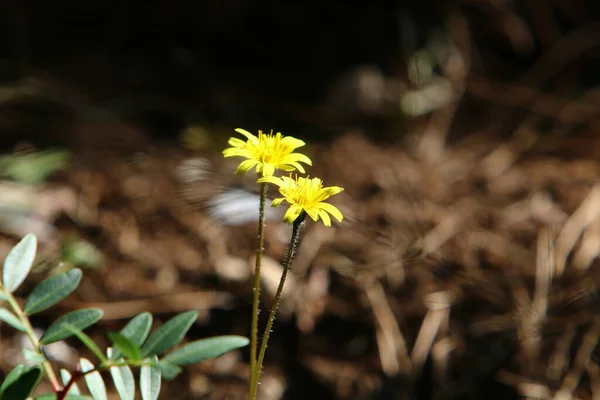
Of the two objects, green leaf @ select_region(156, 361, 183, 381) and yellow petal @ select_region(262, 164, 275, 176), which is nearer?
green leaf @ select_region(156, 361, 183, 381)

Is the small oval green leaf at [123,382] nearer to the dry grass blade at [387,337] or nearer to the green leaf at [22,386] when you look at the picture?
the green leaf at [22,386]

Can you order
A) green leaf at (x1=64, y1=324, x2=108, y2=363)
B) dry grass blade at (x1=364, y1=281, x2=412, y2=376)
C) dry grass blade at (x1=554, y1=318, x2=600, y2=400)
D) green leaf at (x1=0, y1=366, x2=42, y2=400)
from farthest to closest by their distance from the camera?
dry grass blade at (x1=364, y1=281, x2=412, y2=376) → dry grass blade at (x1=554, y1=318, x2=600, y2=400) → green leaf at (x1=0, y1=366, x2=42, y2=400) → green leaf at (x1=64, y1=324, x2=108, y2=363)

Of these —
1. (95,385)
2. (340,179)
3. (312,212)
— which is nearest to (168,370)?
(95,385)

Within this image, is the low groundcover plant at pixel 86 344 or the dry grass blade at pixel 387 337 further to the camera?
the dry grass blade at pixel 387 337

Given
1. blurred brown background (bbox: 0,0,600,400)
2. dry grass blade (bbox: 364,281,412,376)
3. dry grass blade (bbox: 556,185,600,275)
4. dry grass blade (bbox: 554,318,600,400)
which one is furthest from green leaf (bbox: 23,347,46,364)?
dry grass blade (bbox: 556,185,600,275)

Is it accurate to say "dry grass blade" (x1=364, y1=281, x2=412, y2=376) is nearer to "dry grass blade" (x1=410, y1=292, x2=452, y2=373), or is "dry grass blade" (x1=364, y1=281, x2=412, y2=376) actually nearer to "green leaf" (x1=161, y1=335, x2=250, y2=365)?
"dry grass blade" (x1=410, y1=292, x2=452, y2=373)

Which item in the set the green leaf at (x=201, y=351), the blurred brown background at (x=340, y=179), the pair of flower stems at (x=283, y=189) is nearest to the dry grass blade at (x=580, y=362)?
the blurred brown background at (x=340, y=179)

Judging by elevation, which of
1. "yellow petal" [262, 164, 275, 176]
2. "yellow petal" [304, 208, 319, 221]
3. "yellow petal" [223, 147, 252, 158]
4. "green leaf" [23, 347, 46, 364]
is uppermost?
"yellow petal" [223, 147, 252, 158]
